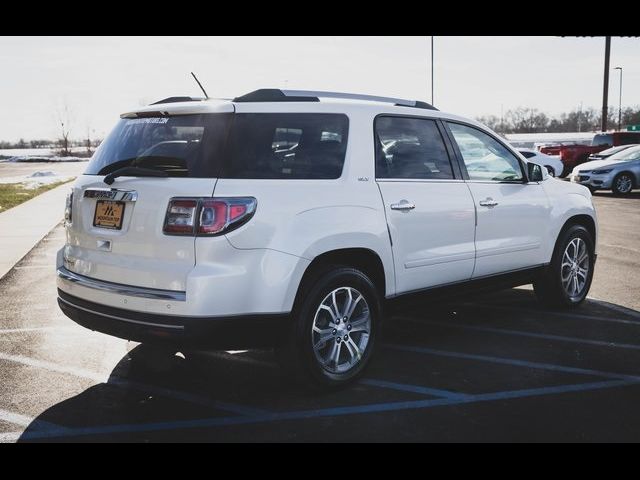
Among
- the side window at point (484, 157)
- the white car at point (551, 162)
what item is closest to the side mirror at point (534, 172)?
the side window at point (484, 157)

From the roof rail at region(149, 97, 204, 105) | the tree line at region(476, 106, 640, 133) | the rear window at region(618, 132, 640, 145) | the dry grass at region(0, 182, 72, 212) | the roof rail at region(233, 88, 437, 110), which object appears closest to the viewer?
the roof rail at region(233, 88, 437, 110)

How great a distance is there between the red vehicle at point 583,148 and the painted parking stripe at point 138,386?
79.7 ft

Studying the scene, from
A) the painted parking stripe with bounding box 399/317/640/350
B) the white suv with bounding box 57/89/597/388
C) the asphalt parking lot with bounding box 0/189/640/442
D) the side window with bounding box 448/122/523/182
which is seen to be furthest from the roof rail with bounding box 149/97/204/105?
the painted parking stripe with bounding box 399/317/640/350

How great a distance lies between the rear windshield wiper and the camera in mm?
4066

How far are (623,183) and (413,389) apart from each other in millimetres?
17661

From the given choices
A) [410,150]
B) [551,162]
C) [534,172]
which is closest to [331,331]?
[410,150]

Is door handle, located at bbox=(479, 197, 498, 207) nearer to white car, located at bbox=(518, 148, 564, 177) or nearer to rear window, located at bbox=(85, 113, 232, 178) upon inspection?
rear window, located at bbox=(85, 113, 232, 178)

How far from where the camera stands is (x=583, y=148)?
26.7 metres

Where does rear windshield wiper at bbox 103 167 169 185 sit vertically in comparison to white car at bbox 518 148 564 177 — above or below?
above

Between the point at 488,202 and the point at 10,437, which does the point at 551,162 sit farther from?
the point at 10,437

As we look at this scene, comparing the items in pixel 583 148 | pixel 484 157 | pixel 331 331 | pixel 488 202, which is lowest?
pixel 331 331

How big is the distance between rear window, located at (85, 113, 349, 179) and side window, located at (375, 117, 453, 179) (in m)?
0.36

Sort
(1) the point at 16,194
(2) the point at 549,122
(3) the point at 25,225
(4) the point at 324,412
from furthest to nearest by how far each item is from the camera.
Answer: (2) the point at 549,122
(1) the point at 16,194
(3) the point at 25,225
(4) the point at 324,412
